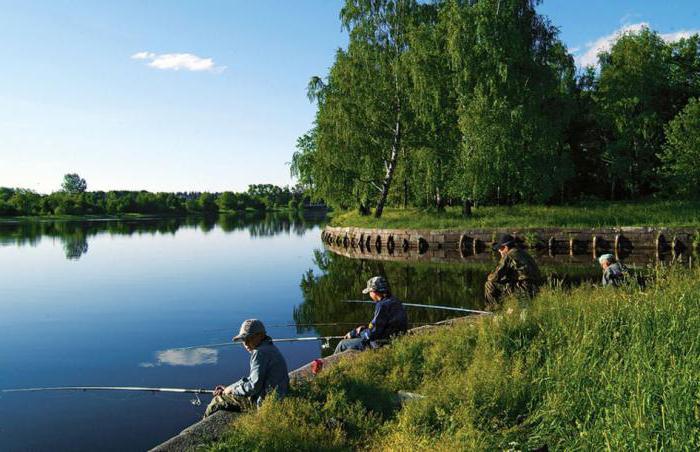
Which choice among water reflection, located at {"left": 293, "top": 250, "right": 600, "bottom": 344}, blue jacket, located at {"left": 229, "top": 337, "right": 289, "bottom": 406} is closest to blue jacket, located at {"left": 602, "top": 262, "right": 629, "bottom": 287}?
water reflection, located at {"left": 293, "top": 250, "right": 600, "bottom": 344}

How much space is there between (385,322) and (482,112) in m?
24.0

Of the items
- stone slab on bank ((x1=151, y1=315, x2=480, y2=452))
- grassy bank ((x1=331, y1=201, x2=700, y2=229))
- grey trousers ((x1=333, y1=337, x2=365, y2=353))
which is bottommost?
stone slab on bank ((x1=151, y1=315, x2=480, y2=452))

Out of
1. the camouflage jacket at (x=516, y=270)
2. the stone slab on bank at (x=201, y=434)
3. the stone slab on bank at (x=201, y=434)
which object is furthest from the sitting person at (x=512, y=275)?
the stone slab on bank at (x=201, y=434)

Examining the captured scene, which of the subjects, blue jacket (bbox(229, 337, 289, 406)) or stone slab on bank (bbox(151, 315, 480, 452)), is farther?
blue jacket (bbox(229, 337, 289, 406))

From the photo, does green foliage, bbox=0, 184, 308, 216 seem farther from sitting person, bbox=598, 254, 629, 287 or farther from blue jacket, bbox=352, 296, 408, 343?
blue jacket, bbox=352, 296, 408, 343

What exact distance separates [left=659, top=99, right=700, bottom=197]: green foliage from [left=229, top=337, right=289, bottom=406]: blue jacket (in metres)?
38.9

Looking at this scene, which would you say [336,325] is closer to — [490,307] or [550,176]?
[490,307]

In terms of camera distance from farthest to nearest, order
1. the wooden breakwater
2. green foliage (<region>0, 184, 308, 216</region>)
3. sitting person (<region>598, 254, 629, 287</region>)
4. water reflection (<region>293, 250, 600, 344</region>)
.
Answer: green foliage (<region>0, 184, 308, 216</region>)
the wooden breakwater
water reflection (<region>293, 250, 600, 344</region>)
sitting person (<region>598, 254, 629, 287</region>)

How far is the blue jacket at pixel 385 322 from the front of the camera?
852 cm

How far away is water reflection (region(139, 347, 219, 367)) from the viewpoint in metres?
10.6

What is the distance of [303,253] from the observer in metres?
34.2

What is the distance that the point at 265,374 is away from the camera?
604 cm

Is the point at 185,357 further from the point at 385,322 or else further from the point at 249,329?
the point at 249,329

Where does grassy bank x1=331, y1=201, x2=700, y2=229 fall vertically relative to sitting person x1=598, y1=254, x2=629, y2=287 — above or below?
above
